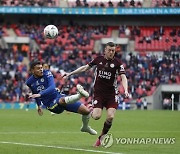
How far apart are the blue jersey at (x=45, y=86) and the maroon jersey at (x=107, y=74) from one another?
1102mm

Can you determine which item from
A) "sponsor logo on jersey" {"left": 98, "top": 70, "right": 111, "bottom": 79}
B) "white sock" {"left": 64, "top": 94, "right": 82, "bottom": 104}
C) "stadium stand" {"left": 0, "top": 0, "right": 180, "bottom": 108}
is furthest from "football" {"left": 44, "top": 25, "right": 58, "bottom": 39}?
"stadium stand" {"left": 0, "top": 0, "right": 180, "bottom": 108}

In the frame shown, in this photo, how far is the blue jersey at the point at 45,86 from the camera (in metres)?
13.5

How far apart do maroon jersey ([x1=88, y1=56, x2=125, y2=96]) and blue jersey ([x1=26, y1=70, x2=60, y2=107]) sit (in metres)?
1.10

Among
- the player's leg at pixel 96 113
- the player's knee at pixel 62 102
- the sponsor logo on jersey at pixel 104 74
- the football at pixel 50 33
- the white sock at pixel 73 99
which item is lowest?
the player's leg at pixel 96 113

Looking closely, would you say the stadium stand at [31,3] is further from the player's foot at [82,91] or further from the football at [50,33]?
the player's foot at [82,91]

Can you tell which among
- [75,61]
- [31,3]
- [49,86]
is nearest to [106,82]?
[49,86]

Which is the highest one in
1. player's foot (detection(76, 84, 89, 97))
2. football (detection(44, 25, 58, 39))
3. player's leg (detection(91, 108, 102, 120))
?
football (detection(44, 25, 58, 39))

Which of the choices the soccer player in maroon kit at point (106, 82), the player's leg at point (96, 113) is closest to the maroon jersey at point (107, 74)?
the soccer player in maroon kit at point (106, 82)

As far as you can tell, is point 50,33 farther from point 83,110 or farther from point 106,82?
point 83,110

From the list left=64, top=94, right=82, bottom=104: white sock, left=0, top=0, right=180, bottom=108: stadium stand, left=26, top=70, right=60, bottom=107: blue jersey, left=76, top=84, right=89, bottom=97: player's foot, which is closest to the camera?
left=76, top=84, right=89, bottom=97: player's foot

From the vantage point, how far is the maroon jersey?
45.1 ft

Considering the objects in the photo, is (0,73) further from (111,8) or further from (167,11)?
(167,11)

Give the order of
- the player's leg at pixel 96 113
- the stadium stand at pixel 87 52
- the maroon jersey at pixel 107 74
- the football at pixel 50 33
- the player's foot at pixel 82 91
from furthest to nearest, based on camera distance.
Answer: the stadium stand at pixel 87 52, the football at pixel 50 33, the maroon jersey at pixel 107 74, the player's leg at pixel 96 113, the player's foot at pixel 82 91

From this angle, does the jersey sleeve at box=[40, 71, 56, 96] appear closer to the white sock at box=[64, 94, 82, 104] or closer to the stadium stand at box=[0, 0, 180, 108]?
the white sock at box=[64, 94, 82, 104]
